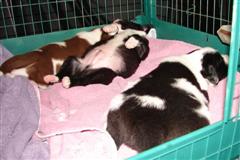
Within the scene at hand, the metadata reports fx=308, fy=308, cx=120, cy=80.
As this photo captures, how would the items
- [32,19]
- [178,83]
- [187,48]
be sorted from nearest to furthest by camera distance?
[178,83] → [187,48] → [32,19]

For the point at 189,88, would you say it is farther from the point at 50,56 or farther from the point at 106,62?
the point at 50,56

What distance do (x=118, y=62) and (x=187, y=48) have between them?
49cm

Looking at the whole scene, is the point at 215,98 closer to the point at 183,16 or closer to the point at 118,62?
the point at 118,62

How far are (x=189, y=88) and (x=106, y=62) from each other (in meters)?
0.69

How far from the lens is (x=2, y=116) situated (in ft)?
4.38

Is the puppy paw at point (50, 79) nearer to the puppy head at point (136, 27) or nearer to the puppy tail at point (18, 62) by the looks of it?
the puppy tail at point (18, 62)

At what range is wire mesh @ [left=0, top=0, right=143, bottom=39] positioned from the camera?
8.48 feet

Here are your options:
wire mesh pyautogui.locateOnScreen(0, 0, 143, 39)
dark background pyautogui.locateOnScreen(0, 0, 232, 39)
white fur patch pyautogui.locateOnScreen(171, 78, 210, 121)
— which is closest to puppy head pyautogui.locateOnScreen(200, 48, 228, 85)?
white fur patch pyautogui.locateOnScreen(171, 78, 210, 121)

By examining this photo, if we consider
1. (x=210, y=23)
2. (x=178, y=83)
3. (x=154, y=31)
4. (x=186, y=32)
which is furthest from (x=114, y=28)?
(x=178, y=83)

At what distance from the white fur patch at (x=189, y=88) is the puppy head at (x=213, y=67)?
0.20 m

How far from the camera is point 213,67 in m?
1.65

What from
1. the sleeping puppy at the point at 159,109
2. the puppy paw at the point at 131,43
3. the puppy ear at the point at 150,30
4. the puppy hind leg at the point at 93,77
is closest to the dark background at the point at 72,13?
the puppy ear at the point at 150,30

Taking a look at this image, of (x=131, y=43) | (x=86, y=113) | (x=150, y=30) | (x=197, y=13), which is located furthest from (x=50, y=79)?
(x=197, y=13)

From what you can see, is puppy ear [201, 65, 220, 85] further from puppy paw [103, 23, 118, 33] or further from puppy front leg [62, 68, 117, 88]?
puppy paw [103, 23, 118, 33]
